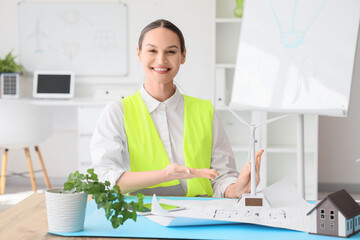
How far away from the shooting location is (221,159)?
166 centimetres

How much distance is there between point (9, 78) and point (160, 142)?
10.2 ft

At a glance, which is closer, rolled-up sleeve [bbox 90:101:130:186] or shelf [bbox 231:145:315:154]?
rolled-up sleeve [bbox 90:101:130:186]

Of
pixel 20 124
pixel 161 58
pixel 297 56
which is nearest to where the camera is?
pixel 161 58

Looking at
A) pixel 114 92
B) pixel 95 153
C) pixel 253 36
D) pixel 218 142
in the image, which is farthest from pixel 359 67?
pixel 95 153

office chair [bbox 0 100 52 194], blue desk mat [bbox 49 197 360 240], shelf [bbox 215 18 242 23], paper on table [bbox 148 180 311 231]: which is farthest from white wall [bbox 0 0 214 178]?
blue desk mat [bbox 49 197 360 240]

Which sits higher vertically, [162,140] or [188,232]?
[162,140]

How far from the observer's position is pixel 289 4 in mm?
1934

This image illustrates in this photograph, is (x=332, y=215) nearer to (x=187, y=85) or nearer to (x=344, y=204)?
(x=344, y=204)

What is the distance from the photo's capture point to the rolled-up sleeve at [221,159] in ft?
5.31

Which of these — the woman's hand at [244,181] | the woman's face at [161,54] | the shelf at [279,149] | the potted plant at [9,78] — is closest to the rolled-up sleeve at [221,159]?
the woman's hand at [244,181]

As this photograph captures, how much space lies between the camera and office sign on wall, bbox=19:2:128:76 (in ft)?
14.6

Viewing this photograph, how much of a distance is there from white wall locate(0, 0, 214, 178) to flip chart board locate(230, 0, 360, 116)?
2294 millimetres

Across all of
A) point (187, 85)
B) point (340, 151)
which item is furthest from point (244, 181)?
point (340, 151)

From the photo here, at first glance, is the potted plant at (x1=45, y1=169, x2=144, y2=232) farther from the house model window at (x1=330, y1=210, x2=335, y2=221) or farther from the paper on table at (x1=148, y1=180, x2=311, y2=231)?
the house model window at (x1=330, y1=210, x2=335, y2=221)
